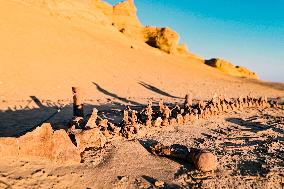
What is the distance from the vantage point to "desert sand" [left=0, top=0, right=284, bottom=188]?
263 inches

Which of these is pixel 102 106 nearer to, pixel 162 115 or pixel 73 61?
pixel 162 115

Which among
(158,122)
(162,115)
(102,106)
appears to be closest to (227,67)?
(102,106)

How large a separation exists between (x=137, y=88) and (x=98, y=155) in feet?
48.3

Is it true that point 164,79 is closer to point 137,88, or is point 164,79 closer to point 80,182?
point 137,88

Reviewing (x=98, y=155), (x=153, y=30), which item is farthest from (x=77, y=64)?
(x=153, y=30)

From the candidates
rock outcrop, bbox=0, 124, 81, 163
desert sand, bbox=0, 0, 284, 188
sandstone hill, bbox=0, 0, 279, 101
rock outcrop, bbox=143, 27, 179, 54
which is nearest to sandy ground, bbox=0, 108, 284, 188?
desert sand, bbox=0, 0, 284, 188

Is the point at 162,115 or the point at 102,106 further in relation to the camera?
the point at 102,106

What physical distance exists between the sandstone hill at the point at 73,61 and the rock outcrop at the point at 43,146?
9.21 meters

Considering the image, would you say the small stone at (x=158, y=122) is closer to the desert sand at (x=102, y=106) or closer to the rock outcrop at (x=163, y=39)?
the desert sand at (x=102, y=106)

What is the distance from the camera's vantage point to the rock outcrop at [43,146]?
665 centimetres

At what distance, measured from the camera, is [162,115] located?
1116 cm

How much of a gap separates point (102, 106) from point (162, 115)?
209 inches

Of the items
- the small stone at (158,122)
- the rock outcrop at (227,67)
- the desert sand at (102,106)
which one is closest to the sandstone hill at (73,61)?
the desert sand at (102,106)

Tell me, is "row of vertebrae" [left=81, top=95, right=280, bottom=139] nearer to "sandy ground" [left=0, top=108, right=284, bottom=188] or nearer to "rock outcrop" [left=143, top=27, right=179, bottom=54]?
"sandy ground" [left=0, top=108, right=284, bottom=188]
